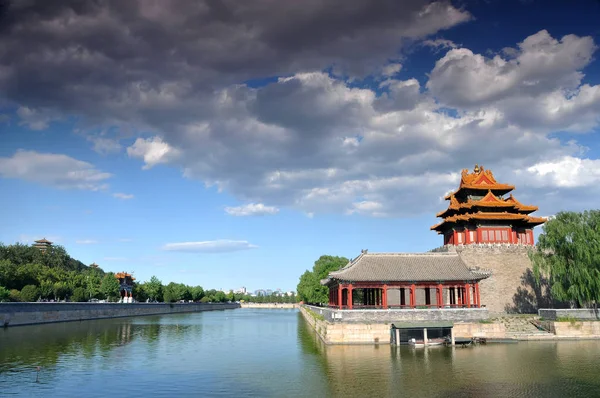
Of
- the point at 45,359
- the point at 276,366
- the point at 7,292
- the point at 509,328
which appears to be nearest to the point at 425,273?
the point at 509,328

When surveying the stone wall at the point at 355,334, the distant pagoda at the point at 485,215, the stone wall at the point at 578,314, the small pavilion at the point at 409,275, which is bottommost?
the stone wall at the point at 355,334

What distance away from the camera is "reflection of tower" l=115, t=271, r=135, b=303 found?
11138 cm

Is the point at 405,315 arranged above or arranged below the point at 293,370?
above

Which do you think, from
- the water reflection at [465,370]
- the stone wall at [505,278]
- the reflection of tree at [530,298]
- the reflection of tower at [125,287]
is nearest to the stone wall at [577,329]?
the water reflection at [465,370]

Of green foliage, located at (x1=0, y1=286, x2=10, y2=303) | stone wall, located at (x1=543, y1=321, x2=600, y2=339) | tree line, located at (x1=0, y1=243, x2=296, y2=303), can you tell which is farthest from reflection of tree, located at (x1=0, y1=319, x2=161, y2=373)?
stone wall, located at (x1=543, y1=321, x2=600, y2=339)

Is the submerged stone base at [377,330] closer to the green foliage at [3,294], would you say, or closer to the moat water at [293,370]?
the moat water at [293,370]

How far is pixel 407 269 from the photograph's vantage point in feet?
150

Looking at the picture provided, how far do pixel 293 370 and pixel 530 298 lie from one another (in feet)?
115

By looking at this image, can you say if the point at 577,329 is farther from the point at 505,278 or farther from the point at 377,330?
the point at 377,330

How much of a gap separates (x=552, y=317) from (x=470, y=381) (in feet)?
76.3

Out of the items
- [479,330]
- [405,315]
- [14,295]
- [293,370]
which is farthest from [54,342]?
[479,330]

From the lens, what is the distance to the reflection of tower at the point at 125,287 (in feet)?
365

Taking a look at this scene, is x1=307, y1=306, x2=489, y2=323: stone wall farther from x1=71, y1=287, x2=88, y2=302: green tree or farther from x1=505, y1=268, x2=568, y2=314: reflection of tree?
x1=71, y1=287, x2=88, y2=302: green tree

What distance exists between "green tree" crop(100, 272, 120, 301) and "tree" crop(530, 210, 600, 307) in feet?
269
